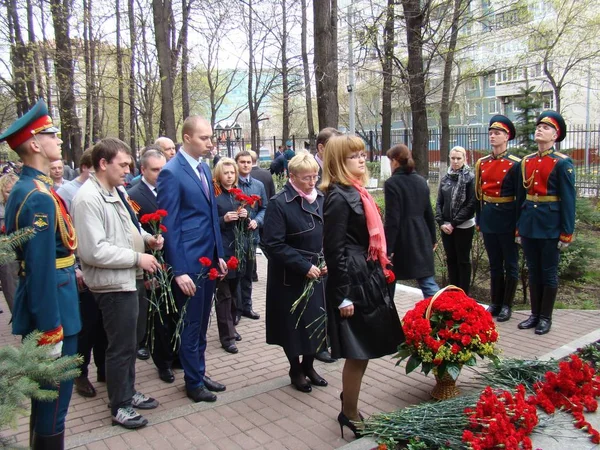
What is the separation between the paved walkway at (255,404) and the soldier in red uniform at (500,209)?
1.91 feet

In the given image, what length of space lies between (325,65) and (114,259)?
694cm

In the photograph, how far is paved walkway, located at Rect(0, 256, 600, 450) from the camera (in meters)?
3.69

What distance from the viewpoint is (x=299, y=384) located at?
449 cm

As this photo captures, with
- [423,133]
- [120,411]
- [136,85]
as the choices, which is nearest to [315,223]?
[120,411]

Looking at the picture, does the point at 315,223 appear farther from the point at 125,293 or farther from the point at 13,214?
the point at 13,214

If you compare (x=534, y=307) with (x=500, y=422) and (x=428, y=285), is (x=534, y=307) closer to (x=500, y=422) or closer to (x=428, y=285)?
(x=428, y=285)

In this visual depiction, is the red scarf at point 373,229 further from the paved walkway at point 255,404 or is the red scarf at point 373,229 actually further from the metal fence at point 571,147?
the metal fence at point 571,147

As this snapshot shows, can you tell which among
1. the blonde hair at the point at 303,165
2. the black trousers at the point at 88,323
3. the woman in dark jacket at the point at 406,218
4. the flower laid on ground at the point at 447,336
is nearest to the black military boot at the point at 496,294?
the woman in dark jacket at the point at 406,218

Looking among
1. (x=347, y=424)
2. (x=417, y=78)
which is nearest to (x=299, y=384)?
(x=347, y=424)

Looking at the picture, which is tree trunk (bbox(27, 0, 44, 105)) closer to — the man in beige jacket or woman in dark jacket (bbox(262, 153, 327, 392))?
the man in beige jacket

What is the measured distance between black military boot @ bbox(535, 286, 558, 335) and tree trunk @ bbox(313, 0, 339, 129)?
5059 mm

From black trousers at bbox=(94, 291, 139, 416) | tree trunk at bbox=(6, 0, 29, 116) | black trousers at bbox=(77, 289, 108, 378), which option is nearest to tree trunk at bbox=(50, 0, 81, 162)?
tree trunk at bbox=(6, 0, 29, 116)

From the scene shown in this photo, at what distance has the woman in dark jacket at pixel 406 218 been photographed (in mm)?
5531

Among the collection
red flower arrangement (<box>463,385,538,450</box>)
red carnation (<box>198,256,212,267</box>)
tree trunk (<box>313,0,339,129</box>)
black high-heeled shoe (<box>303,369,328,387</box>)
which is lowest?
black high-heeled shoe (<box>303,369,328,387</box>)
